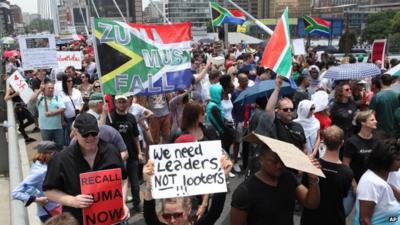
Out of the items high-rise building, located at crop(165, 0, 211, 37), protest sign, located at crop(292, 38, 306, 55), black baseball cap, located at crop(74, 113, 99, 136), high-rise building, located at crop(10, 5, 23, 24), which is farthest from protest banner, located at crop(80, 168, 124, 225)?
high-rise building, located at crop(10, 5, 23, 24)

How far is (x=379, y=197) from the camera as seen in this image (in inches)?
144

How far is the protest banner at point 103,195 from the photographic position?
11.3ft

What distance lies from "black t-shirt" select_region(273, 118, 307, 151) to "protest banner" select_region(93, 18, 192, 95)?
1807 millimetres

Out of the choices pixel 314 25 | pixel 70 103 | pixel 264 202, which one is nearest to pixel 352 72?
pixel 70 103

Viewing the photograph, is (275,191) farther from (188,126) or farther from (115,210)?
(188,126)

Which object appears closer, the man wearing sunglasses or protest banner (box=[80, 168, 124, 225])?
protest banner (box=[80, 168, 124, 225])

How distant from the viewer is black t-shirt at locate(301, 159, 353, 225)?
3.75 meters

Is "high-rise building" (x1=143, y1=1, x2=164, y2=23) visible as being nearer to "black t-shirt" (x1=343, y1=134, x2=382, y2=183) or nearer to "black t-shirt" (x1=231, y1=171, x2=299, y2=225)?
"black t-shirt" (x1=343, y1=134, x2=382, y2=183)

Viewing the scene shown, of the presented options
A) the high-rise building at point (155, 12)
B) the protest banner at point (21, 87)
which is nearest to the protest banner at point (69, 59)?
the high-rise building at point (155, 12)

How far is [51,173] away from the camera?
11.4 feet

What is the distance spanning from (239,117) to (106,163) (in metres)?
4.49

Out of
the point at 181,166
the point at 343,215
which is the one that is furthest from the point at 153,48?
the point at 343,215

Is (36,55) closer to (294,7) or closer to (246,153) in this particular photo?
(246,153)

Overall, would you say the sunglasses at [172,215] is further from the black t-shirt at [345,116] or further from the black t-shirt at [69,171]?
the black t-shirt at [345,116]
